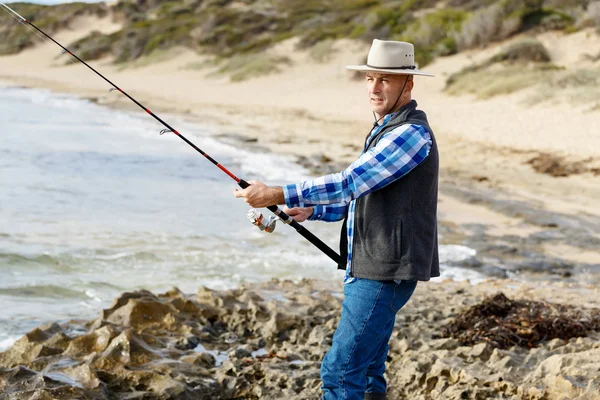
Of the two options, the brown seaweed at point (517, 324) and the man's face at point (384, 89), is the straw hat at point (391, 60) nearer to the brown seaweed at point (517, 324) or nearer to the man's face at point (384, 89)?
the man's face at point (384, 89)

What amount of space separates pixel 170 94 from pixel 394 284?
93.9ft

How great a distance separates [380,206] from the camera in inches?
118

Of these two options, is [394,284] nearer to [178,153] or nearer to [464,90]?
[178,153]

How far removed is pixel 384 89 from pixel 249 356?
2.26 m

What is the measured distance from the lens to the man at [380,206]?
2959 millimetres

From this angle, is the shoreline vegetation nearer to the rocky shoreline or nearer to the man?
the rocky shoreline

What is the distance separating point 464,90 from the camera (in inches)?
805

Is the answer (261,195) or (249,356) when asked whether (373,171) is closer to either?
(261,195)

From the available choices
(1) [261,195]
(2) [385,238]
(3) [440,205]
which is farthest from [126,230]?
(2) [385,238]

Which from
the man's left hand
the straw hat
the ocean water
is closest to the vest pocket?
the man's left hand

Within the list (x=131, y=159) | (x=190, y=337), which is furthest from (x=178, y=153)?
(x=190, y=337)

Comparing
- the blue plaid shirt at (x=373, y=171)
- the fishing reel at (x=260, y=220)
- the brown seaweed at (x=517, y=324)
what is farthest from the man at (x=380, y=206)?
the brown seaweed at (x=517, y=324)

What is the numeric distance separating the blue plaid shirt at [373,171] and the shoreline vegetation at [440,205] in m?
1.44

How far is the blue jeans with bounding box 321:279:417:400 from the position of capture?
10.0 ft
